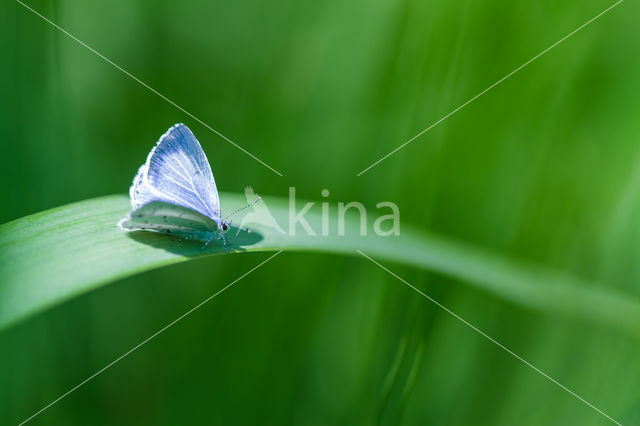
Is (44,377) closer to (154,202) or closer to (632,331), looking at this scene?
(154,202)

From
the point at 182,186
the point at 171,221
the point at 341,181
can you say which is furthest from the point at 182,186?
the point at 341,181

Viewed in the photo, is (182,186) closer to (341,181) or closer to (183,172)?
(183,172)

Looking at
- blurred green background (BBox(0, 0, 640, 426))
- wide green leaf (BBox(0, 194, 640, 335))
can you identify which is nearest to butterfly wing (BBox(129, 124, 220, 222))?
wide green leaf (BBox(0, 194, 640, 335))

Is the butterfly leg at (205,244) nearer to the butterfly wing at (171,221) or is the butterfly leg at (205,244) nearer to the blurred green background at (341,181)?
the butterfly wing at (171,221)

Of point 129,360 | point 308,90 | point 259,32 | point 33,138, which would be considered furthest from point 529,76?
point 33,138

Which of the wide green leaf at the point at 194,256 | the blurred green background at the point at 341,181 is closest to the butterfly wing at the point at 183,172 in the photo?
the wide green leaf at the point at 194,256

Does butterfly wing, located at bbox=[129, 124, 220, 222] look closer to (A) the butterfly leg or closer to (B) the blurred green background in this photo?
(A) the butterfly leg
